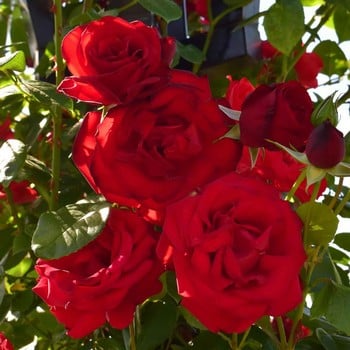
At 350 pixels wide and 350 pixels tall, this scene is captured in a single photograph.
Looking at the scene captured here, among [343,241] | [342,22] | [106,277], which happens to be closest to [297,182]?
[106,277]

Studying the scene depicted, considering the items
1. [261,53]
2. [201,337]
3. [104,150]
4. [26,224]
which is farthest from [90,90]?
[261,53]

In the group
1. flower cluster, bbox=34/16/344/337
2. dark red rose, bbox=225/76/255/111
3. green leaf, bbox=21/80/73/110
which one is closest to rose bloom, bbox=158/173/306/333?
flower cluster, bbox=34/16/344/337

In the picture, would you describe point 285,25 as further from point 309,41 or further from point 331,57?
point 331,57

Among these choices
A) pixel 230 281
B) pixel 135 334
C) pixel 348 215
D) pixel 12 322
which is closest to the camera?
pixel 230 281

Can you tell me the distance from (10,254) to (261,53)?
1.39 ft

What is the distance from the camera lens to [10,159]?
0.73 meters

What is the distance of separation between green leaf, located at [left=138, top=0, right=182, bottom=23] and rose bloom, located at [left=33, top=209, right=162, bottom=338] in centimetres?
23

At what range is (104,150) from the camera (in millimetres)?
587

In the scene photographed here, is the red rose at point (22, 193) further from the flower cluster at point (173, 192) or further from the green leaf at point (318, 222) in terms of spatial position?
the green leaf at point (318, 222)

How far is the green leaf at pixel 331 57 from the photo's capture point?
1.20 metres

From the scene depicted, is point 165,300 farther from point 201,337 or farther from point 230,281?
point 230,281

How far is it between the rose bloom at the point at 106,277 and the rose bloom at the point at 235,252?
0.16 ft

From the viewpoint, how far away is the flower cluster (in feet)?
1.78

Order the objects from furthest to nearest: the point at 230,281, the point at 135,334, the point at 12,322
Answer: the point at 12,322 < the point at 135,334 < the point at 230,281
